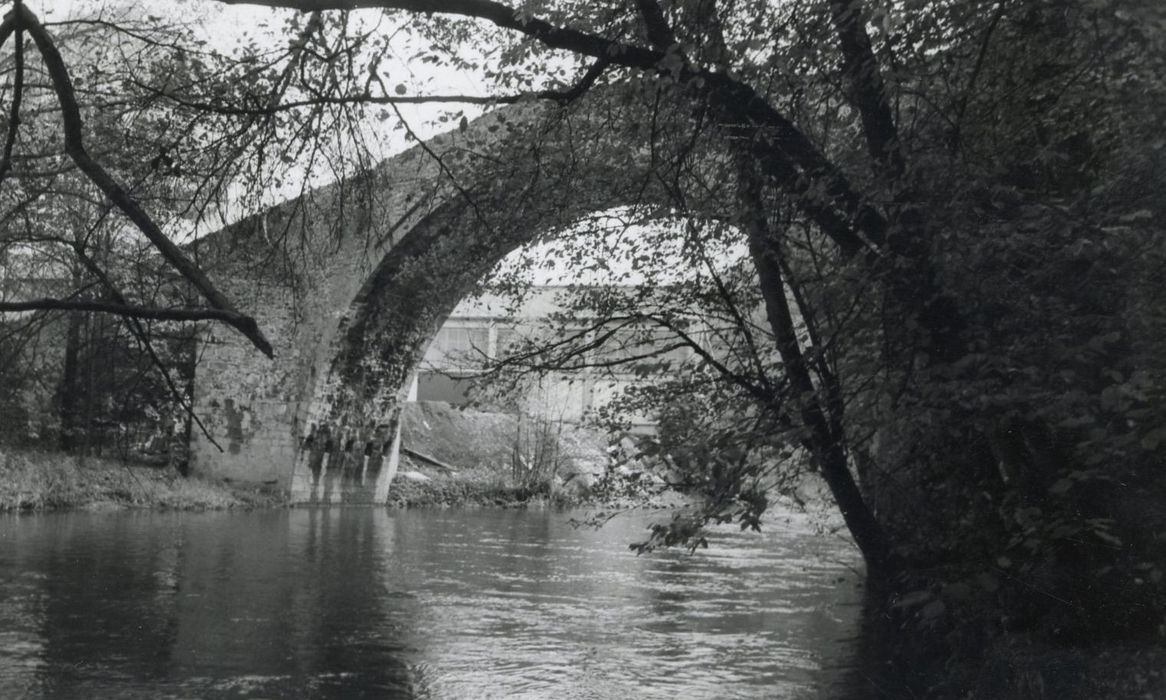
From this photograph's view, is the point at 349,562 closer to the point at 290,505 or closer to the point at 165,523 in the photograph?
the point at 165,523

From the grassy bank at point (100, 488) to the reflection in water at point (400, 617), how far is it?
1608 millimetres

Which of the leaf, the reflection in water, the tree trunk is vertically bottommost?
A: the reflection in water

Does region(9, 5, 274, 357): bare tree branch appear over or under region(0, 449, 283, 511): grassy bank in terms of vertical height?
over

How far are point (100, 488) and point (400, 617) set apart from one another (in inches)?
391

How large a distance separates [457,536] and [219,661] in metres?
8.26

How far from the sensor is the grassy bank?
14742mm

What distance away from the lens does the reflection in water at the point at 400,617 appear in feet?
18.4

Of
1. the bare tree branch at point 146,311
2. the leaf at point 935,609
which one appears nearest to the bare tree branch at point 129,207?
the bare tree branch at point 146,311

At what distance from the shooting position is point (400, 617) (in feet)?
25.0

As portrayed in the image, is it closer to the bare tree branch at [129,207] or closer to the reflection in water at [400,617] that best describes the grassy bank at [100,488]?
the reflection in water at [400,617]

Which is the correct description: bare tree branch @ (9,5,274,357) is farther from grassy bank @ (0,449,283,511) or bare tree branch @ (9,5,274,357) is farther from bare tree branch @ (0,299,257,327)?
grassy bank @ (0,449,283,511)

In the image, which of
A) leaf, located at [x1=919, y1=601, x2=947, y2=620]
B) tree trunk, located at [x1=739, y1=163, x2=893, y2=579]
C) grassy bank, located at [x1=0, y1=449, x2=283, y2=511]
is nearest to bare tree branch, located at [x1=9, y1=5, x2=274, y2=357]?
tree trunk, located at [x1=739, y1=163, x2=893, y2=579]

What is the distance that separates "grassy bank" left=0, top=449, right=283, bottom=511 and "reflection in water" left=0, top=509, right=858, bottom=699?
5.28 feet

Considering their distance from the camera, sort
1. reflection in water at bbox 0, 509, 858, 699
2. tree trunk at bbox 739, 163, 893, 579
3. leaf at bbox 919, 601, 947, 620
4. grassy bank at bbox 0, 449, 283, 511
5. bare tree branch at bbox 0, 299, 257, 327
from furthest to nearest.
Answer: grassy bank at bbox 0, 449, 283, 511 → reflection in water at bbox 0, 509, 858, 699 → tree trunk at bbox 739, 163, 893, 579 → leaf at bbox 919, 601, 947, 620 → bare tree branch at bbox 0, 299, 257, 327
